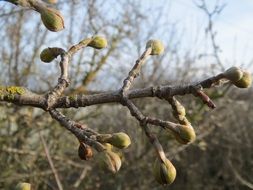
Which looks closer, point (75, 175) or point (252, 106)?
point (75, 175)

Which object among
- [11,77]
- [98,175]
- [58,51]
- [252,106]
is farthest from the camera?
[252,106]

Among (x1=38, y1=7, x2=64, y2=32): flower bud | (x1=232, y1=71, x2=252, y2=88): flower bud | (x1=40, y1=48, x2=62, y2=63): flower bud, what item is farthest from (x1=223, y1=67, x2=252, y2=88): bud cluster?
(x1=40, y1=48, x2=62, y2=63): flower bud

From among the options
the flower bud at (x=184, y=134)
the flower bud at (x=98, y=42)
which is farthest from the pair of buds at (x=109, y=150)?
the flower bud at (x=98, y=42)

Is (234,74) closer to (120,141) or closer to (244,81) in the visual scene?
(244,81)

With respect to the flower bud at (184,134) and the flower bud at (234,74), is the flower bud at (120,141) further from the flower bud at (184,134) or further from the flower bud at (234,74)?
the flower bud at (234,74)

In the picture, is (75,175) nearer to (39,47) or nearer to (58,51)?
(39,47)

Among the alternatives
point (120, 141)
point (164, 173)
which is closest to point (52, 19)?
point (120, 141)

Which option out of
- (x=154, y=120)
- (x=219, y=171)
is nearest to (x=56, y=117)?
(x=154, y=120)
